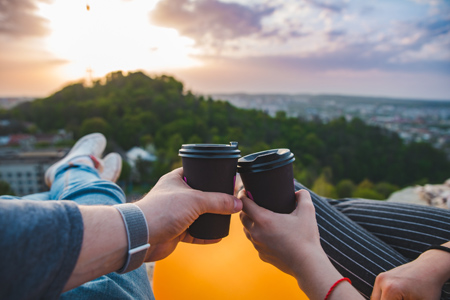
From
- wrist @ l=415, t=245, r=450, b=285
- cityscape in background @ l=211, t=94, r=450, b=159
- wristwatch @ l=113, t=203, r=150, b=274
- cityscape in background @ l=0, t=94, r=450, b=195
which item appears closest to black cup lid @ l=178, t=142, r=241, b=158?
wristwatch @ l=113, t=203, r=150, b=274

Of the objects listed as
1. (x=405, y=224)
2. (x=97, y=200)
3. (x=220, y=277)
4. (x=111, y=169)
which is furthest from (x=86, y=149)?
(x=405, y=224)

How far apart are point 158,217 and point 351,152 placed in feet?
66.6

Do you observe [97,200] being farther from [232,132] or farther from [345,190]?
[345,190]

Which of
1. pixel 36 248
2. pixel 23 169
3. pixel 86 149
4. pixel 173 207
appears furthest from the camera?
pixel 23 169

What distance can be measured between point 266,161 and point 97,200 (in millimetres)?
777

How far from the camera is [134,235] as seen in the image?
61cm

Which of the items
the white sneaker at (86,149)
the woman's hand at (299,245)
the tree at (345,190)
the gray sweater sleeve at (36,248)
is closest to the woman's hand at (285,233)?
the woman's hand at (299,245)

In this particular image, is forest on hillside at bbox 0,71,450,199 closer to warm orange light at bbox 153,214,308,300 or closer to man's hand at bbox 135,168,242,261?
warm orange light at bbox 153,214,308,300

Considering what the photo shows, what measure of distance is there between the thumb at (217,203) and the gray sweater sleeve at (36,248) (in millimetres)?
333

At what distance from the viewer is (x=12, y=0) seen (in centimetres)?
561

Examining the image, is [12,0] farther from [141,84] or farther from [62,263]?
[141,84]

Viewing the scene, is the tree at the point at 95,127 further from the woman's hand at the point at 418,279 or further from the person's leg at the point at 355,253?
the woman's hand at the point at 418,279

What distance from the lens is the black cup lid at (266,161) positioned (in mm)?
735

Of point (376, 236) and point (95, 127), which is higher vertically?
point (376, 236)
